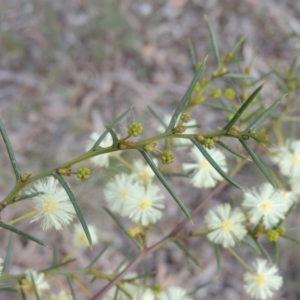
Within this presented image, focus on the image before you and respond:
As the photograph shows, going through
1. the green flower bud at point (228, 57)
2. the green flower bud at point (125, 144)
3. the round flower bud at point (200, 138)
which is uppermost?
the green flower bud at point (228, 57)

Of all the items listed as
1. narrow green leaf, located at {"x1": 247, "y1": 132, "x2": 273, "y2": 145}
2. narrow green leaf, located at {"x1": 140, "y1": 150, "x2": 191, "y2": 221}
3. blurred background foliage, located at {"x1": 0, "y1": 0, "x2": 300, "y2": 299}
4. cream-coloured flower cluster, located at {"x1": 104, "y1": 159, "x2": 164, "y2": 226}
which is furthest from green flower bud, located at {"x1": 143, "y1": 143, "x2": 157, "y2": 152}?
blurred background foliage, located at {"x1": 0, "y1": 0, "x2": 300, "y2": 299}

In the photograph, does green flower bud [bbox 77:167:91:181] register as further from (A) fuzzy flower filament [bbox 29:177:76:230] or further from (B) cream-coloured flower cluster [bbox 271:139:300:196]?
(B) cream-coloured flower cluster [bbox 271:139:300:196]

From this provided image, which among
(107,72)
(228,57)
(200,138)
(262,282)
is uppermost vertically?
(107,72)

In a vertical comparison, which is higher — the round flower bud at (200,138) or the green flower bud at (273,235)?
the round flower bud at (200,138)

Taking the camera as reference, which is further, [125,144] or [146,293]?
[146,293]

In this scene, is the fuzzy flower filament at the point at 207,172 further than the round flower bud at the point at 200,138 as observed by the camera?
Yes

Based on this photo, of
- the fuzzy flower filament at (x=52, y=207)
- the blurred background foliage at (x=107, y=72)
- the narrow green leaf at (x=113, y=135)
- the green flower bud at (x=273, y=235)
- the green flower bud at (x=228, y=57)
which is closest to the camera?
the narrow green leaf at (x=113, y=135)

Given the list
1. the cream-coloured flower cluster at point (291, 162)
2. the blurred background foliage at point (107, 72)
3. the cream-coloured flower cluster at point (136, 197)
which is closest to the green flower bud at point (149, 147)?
the cream-coloured flower cluster at point (136, 197)

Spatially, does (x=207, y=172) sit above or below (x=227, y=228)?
above

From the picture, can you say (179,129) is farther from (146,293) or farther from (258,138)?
(146,293)

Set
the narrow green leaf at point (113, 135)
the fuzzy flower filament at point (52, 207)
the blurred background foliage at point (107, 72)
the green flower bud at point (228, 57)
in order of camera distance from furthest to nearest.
A: the blurred background foliage at point (107, 72), the green flower bud at point (228, 57), the fuzzy flower filament at point (52, 207), the narrow green leaf at point (113, 135)

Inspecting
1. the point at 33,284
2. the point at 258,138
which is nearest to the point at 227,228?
the point at 258,138

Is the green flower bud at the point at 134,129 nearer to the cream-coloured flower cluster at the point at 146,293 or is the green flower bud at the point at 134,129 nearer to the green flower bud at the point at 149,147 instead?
the green flower bud at the point at 149,147
